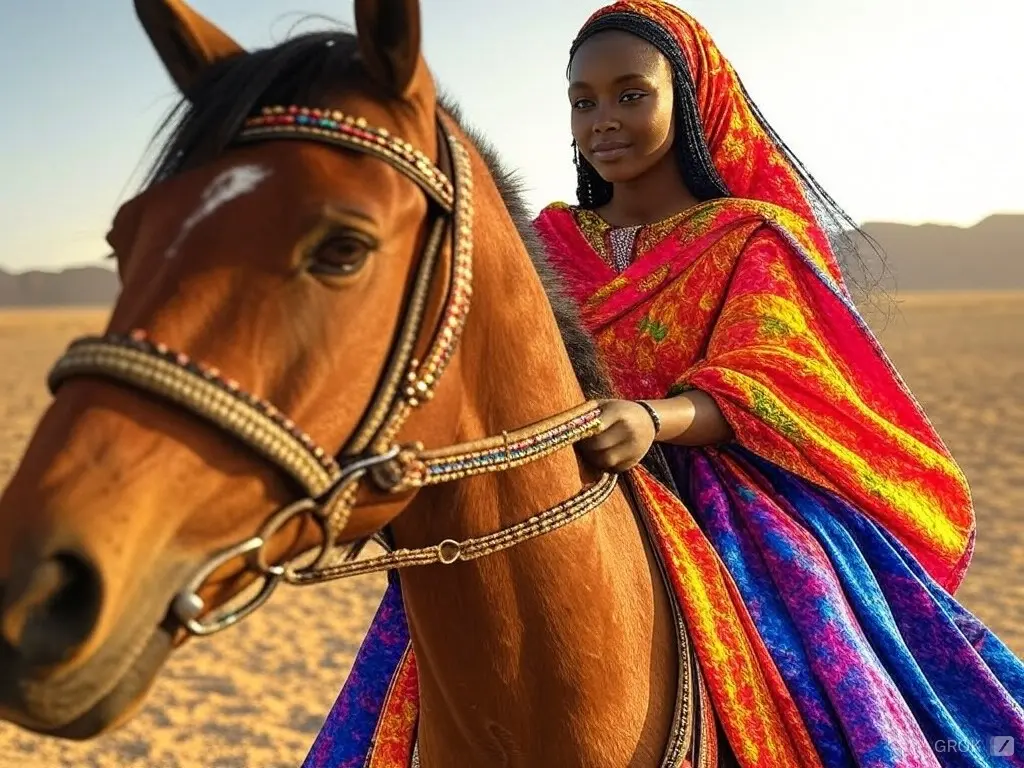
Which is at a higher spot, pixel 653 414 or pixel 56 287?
pixel 56 287

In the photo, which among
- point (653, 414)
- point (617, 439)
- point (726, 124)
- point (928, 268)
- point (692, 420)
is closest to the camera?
point (617, 439)

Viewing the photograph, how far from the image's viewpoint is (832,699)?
5.23 ft

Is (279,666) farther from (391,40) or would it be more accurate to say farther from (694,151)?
(391,40)

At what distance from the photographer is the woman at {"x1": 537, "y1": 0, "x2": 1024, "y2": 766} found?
1619mm

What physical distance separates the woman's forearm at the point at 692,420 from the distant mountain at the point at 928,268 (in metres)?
109

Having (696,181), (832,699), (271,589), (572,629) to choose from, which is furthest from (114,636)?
(696,181)

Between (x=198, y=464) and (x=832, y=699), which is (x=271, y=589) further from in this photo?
(x=832, y=699)

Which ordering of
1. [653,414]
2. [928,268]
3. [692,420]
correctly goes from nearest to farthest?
[653,414]
[692,420]
[928,268]

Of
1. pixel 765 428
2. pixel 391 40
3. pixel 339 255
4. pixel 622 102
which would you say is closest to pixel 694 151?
pixel 622 102

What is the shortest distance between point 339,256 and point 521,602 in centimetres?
64

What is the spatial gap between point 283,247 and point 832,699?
1.29m

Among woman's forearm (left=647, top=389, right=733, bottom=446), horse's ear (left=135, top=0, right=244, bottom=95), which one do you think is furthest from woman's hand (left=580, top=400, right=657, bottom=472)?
horse's ear (left=135, top=0, right=244, bottom=95)

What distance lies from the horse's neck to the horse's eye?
0.79 ft

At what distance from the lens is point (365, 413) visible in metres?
1.08
